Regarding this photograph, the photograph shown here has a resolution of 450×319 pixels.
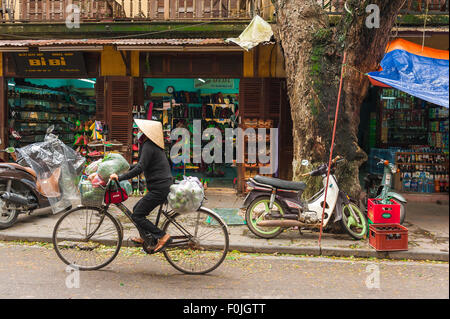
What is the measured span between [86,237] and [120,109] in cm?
653

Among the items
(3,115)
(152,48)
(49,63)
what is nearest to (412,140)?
(152,48)

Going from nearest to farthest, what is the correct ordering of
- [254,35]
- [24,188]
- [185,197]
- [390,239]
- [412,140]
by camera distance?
[185,197], [390,239], [24,188], [254,35], [412,140]

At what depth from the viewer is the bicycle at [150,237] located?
5539mm

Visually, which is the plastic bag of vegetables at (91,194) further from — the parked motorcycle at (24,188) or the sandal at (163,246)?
the parked motorcycle at (24,188)

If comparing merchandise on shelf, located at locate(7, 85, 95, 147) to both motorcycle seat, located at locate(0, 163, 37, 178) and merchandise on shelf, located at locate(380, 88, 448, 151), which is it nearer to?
motorcycle seat, located at locate(0, 163, 37, 178)

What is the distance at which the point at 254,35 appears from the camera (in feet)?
32.1

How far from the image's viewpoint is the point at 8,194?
7602mm

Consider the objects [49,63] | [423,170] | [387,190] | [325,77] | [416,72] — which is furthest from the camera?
[49,63]

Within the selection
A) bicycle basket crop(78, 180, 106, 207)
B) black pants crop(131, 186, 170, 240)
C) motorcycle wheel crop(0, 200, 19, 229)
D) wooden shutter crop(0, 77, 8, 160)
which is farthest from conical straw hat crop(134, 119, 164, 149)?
wooden shutter crop(0, 77, 8, 160)

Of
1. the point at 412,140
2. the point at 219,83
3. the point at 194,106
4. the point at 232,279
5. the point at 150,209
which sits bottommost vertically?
the point at 232,279

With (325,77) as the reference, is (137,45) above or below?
above

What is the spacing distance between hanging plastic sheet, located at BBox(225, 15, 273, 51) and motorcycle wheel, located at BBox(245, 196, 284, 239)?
377 centimetres

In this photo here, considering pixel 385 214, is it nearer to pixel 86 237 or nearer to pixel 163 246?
pixel 163 246

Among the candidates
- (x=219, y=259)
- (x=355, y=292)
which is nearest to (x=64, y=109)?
(x=219, y=259)
